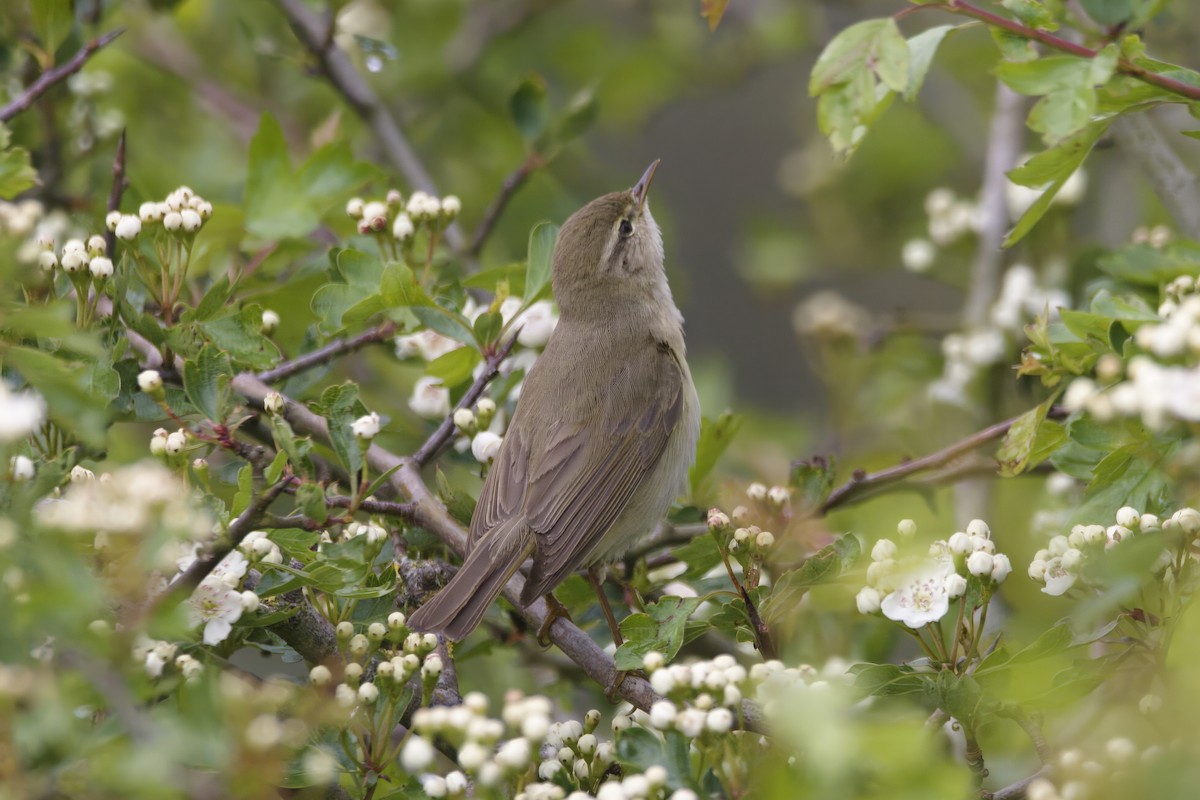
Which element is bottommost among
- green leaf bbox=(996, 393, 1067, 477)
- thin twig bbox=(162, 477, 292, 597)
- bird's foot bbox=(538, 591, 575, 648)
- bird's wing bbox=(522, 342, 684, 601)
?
bird's wing bbox=(522, 342, 684, 601)

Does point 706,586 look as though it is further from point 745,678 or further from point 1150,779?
point 1150,779

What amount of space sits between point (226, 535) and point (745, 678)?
2.82 ft

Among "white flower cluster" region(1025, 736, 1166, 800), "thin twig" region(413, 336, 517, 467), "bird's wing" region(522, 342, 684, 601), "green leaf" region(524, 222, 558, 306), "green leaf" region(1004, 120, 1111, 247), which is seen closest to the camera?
"white flower cluster" region(1025, 736, 1166, 800)

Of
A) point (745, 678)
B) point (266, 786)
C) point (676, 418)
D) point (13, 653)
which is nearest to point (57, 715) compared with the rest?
point (13, 653)

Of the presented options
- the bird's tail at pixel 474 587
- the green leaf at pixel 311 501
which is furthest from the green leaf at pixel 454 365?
the green leaf at pixel 311 501

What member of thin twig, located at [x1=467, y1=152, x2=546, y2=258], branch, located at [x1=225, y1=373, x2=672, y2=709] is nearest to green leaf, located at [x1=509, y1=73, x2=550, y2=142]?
thin twig, located at [x1=467, y1=152, x2=546, y2=258]

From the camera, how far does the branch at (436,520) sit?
2844 millimetres

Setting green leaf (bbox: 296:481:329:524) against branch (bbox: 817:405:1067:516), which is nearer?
green leaf (bbox: 296:481:329:524)

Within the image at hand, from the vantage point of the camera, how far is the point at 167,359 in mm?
2988

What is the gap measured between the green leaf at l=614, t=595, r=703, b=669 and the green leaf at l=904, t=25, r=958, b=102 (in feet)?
4.04

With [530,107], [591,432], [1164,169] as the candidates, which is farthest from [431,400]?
[1164,169]

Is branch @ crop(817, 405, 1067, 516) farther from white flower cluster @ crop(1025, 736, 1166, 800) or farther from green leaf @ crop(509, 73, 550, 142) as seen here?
green leaf @ crop(509, 73, 550, 142)

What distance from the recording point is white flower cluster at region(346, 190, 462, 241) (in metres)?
3.27

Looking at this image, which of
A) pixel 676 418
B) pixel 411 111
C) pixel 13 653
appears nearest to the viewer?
pixel 13 653
